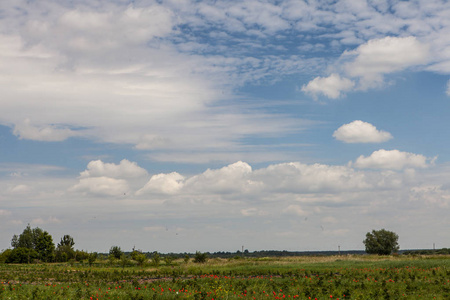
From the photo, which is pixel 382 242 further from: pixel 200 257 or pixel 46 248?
pixel 46 248

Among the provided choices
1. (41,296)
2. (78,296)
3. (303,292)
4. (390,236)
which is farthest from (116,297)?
(390,236)

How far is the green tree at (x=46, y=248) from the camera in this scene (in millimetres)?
91938

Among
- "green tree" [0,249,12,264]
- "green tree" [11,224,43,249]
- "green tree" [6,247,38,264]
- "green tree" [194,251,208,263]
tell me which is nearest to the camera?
"green tree" [194,251,208,263]

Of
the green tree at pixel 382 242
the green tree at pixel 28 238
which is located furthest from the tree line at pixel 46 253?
the green tree at pixel 382 242

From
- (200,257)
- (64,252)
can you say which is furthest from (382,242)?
(64,252)

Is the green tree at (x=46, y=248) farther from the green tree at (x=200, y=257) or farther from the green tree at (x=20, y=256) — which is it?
the green tree at (x=200, y=257)

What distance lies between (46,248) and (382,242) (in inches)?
2893

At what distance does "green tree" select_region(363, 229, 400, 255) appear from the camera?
96.4 metres

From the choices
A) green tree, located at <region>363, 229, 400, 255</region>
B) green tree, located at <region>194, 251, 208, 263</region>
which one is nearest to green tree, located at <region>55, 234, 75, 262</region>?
green tree, located at <region>194, 251, 208, 263</region>

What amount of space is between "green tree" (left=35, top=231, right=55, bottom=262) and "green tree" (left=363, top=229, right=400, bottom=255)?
6906 centimetres

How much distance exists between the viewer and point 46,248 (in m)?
93.4

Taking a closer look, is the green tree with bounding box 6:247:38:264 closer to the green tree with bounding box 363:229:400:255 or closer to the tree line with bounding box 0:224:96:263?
the tree line with bounding box 0:224:96:263

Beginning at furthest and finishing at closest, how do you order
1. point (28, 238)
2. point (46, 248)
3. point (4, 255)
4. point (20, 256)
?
point (28, 238), point (46, 248), point (4, 255), point (20, 256)

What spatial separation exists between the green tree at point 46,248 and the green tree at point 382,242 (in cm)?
6906
